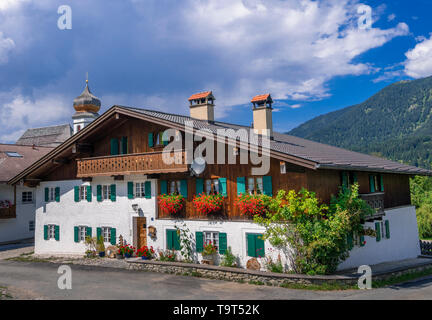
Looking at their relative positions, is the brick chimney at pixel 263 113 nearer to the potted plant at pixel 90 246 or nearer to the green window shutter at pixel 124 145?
the green window shutter at pixel 124 145

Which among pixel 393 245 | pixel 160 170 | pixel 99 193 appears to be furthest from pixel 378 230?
pixel 99 193

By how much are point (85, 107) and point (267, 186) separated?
34120 millimetres

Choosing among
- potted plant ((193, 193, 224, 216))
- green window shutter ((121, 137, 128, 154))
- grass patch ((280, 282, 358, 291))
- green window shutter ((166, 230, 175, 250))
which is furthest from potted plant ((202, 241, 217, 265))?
green window shutter ((121, 137, 128, 154))

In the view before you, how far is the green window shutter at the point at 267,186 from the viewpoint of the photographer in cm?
1593

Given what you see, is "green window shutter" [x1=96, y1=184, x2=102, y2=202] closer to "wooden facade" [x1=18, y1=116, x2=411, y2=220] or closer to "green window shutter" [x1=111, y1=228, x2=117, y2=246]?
"wooden facade" [x1=18, y1=116, x2=411, y2=220]

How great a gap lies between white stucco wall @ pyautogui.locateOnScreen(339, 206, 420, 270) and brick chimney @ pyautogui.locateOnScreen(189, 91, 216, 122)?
33.6 ft

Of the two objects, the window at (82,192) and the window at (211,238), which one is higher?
the window at (82,192)

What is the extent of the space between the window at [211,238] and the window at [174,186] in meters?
2.62

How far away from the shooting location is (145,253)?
1894 cm

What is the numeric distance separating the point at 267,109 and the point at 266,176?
18.2ft

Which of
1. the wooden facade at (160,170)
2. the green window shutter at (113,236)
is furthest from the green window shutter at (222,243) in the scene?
the green window shutter at (113,236)
